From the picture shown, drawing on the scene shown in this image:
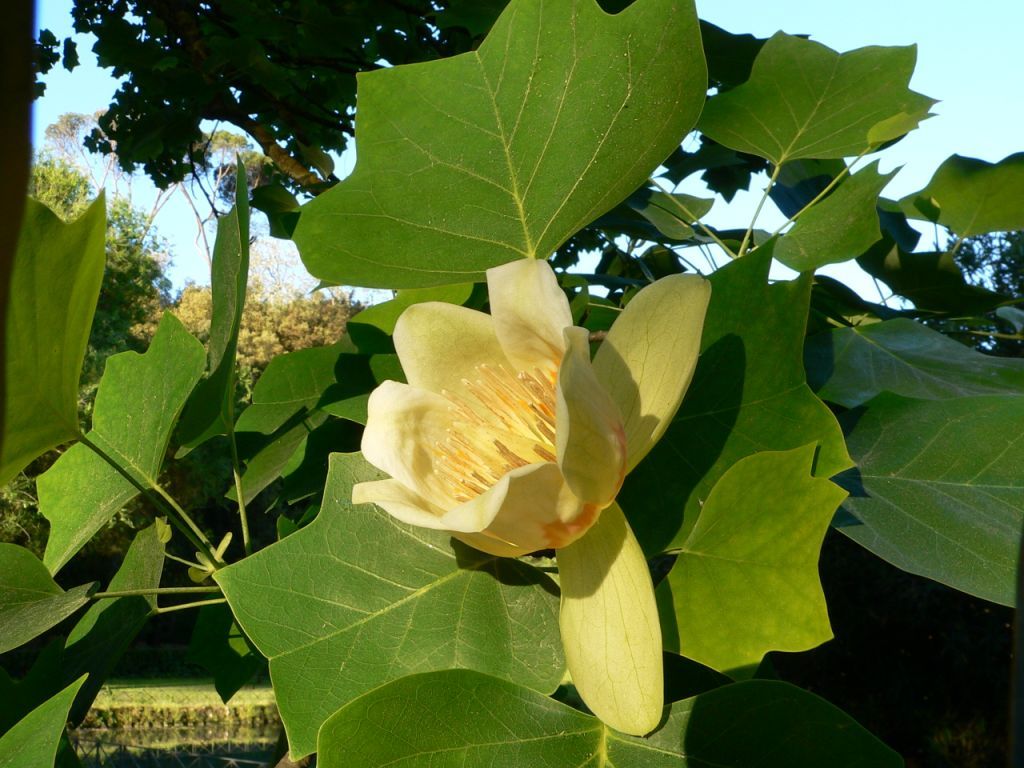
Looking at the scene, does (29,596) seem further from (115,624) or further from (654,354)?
A: (654,354)

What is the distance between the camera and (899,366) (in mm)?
501

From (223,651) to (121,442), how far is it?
0.19 metres

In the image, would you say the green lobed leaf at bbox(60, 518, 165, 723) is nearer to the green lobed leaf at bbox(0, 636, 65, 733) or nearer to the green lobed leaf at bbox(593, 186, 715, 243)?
the green lobed leaf at bbox(0, 636, 65, 733)

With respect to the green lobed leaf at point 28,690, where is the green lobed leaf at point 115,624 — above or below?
above

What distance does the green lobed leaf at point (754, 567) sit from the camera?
1.06ft

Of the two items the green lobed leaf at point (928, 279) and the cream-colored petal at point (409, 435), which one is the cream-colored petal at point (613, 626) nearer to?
the cream-colored petal at point (409, 435)

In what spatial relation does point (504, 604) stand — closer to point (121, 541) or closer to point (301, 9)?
point (301, 9)

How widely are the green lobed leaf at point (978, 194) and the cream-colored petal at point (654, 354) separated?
16.3 inches

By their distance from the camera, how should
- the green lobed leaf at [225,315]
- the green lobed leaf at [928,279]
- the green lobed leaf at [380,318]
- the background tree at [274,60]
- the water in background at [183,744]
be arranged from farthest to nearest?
the water in background at [183,744], the background tree at [274,60], the green lobed leaf at [928,279], the green lobed leaf at [380,318], the green lobed leaf at [225,315]

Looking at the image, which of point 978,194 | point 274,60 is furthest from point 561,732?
point 274,60

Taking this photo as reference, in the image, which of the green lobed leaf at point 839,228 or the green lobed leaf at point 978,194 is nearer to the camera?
the green lobed leaf at point 839,228

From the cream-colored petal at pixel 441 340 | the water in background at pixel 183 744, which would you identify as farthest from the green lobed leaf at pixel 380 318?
the water in background at pixel 183 744

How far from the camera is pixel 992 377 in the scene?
0.52 m

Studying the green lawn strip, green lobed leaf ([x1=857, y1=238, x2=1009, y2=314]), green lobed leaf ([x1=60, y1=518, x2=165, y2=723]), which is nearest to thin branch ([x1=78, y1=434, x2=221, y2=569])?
green lobed leaf ([x1=60, y1=518, x2=165, y2=723])
